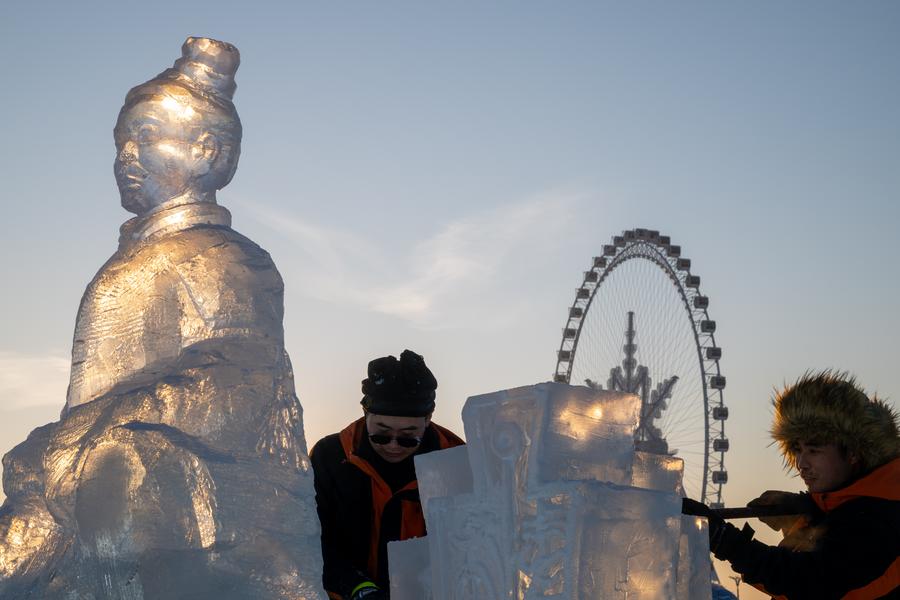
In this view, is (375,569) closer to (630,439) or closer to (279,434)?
(279,434)

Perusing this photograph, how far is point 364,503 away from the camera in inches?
158

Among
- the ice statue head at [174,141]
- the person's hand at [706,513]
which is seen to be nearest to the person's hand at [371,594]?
the person's hand at [706,513]

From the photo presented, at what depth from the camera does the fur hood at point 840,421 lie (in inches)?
139

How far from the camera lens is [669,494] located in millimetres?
2820

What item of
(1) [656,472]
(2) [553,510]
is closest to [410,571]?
(2) [553,510]

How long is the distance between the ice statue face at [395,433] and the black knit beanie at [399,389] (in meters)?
0.02

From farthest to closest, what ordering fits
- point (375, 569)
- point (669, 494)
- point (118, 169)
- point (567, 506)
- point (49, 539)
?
point (375, 569) → point (118, 169) → point (49, 539) → point (669, 494) → point (567, 506)

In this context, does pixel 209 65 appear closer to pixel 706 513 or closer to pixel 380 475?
pixel 380 475

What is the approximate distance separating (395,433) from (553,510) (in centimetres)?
138

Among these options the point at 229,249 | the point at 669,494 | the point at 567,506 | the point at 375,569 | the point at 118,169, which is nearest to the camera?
the point at 567,506

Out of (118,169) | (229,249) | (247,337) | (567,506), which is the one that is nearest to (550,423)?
(567,506)

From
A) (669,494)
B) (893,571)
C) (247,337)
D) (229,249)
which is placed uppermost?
(229,249)

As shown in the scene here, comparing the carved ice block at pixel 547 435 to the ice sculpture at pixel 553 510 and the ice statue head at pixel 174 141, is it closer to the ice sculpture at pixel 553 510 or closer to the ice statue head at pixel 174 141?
the ice sculpture at pixel 553 510

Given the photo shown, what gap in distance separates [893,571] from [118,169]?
107 inches
